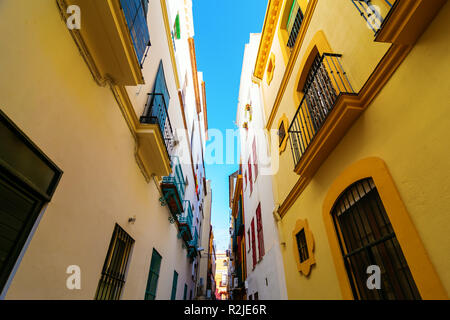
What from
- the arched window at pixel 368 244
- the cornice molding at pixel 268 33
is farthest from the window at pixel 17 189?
the cornice molding at pixel 268 33

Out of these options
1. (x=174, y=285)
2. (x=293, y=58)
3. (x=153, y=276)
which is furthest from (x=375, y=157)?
(x=174, y=285)

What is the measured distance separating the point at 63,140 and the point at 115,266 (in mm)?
2825

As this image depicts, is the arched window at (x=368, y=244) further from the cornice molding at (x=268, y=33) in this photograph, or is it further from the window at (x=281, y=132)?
the cornice molding at (x=268, y=33)

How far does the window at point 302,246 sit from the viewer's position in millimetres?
5066

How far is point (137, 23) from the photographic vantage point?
14.5 ft

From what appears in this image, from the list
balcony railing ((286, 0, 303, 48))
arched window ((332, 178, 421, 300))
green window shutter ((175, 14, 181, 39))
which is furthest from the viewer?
green window shutter ((175, 14, 181, 39))

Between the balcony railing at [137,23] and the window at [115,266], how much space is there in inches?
134

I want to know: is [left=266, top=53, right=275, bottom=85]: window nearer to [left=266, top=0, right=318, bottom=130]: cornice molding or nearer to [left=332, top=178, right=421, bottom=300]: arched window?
[left=266, top=0, right=318, bottom=130]: cornice molding

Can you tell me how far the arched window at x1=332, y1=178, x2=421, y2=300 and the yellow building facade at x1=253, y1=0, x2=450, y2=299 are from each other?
13 mm

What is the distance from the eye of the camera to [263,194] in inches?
354

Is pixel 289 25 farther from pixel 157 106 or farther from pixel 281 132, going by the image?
pixel 157 106

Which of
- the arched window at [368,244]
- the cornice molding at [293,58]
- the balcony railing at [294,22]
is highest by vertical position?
the balcony railing at [294,22]

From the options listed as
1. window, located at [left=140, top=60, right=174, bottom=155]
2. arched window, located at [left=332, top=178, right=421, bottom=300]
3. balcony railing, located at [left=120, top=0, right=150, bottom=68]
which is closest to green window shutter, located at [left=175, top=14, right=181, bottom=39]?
window, located at [left=140, top=60, right=174, bottom=155]

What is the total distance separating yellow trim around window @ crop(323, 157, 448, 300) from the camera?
206cm
